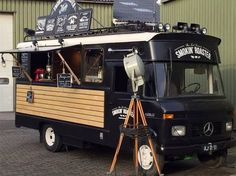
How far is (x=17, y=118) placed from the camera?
12.8 meters

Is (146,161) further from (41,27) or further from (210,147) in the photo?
(41,27)

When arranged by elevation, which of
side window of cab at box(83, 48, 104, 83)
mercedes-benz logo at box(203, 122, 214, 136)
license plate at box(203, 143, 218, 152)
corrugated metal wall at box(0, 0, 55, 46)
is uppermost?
corrugated metal wall at box(0, 0, 55, 46)

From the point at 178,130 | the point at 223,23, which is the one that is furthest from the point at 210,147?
the point at 223,23

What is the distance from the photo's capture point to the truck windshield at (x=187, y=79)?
8.84 meters

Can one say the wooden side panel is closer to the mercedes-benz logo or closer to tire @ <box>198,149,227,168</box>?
the mercedes-benz logo

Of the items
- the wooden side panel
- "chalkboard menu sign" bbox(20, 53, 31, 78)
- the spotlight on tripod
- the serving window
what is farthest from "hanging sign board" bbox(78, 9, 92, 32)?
the spotlight on tripod

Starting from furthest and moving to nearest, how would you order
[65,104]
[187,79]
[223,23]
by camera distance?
[223,23], [65,104], [187,79]

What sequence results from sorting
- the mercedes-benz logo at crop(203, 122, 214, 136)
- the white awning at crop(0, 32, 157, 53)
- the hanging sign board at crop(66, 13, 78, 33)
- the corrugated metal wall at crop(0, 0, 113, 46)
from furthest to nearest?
1. the corrugated metal wall at crop(0, 0, 113, 46)
2. the hanging sign board at crop(66, 13, 78, 33)
3. the white awning at crop(0, 32, 157, 53)
4. the mercedes-benz logo at crop(203, 122, 214, 136)

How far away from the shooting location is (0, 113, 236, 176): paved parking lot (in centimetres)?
948

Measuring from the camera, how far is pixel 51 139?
11789mm

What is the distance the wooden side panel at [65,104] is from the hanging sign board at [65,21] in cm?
134

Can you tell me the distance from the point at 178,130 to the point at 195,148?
1.48ft

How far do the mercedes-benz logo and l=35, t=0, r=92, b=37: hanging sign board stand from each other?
11.3 feet

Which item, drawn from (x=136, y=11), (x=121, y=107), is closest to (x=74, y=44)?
(x=121, y=107)
